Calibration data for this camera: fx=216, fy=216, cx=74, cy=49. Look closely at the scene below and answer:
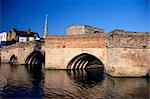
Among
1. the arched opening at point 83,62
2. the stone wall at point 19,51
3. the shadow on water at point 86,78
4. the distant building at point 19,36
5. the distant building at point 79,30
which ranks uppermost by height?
the distant building at point 19,36

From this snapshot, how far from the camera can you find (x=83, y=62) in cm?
3244

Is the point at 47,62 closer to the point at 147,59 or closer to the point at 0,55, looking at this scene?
the point at 147,59

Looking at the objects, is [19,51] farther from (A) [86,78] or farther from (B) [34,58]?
(A) [86,78]

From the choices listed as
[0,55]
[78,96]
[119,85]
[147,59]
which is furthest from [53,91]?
[0,55]

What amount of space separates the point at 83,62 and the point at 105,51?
306 inches

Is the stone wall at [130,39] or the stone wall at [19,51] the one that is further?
the stone wall at [19,51]

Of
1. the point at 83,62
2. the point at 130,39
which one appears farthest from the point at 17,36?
the point at 130,39

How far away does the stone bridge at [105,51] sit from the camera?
22.5 m

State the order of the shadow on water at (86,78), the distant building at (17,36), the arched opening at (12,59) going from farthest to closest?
the distant building at (17,36)
the arched opening at (12,59)
the shadow on water at (86,78)

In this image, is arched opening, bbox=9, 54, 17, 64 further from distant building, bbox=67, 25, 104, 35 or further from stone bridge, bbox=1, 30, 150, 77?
distant building, bbox=67, 25, 104, 35

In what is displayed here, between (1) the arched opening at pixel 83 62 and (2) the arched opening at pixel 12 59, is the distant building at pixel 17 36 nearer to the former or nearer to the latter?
(2) the arched opening at pixel 12 59

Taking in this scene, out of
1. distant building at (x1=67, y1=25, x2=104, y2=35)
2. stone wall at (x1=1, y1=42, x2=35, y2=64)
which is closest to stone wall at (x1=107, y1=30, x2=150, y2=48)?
distant building at (x1=67, y1=25, x2=104, y2=35)

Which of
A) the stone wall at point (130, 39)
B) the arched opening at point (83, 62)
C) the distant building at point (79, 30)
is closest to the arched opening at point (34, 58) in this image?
the distant building at point (79, 30)

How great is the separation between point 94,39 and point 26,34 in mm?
45616
